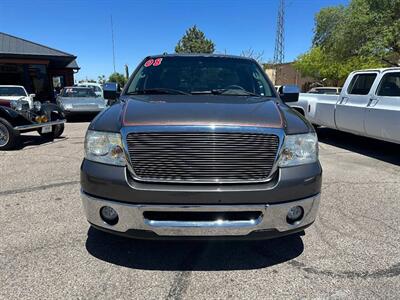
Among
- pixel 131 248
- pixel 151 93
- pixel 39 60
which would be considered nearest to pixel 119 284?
pixel 131 248

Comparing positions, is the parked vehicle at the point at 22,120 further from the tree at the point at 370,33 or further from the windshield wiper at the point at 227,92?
the tree at the point at 370,33

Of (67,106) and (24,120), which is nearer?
(24,120)

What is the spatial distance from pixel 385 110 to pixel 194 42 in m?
56.8

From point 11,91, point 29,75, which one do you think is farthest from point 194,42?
point 11,91

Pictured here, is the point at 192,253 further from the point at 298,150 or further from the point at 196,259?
the point at 298,150

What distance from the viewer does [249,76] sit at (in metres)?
4.40

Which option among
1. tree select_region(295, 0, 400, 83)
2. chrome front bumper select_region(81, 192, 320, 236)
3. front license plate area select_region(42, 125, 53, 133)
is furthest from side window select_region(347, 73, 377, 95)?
tree select_region(295, 0, 400, 83)

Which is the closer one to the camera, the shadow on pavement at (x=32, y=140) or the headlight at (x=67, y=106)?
the shadow on pavement at (x=32, y=140)

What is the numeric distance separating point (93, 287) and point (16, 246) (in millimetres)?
1111

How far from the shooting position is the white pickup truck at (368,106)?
6887 millimetres

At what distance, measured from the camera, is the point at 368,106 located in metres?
7.47

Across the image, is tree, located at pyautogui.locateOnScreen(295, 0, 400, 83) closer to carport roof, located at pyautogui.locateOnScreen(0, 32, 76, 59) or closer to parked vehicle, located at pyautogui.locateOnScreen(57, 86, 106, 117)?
parked vehicle, located at pyautogui.locateOnScreen(57, 86, 106, 117)

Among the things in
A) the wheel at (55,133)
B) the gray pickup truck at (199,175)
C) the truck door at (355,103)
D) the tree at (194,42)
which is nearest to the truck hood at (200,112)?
the gray pickup truck at (199,175)

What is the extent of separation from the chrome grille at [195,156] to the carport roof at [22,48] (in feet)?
70.6
